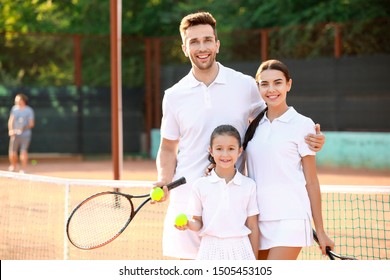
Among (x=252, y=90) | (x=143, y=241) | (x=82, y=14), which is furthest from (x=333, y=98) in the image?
(x=252, y=90)

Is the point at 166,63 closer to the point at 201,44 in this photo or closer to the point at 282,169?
the point at 201,44

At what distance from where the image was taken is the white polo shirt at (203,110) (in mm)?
3773

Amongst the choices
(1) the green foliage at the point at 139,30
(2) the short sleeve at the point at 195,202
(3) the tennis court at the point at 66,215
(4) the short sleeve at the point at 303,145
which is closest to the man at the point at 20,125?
(3) the tennis court at the point at 66,215

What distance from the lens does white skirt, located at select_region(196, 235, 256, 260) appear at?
3.61 metres

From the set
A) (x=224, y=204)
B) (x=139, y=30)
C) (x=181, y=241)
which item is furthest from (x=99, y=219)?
(x=139, y=30)

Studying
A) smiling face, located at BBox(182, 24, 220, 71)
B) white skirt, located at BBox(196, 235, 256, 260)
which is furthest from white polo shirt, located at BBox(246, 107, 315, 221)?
smiling face, located at BBox(182, 24, 220, 71)

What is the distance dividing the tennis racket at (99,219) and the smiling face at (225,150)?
0.61 metres

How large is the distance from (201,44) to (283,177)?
→ 2.25 ft

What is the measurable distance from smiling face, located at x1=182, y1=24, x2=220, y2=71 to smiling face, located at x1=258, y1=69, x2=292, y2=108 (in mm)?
266

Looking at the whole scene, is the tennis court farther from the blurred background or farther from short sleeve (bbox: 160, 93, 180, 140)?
the blurred background

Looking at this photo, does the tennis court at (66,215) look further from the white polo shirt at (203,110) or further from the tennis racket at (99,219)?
the white polo shirt at (203,110)

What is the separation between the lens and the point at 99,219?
4703 mm

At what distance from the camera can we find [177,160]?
3934 mm
